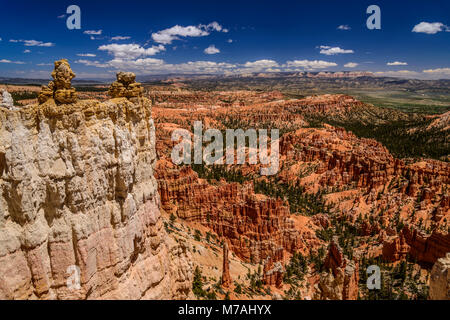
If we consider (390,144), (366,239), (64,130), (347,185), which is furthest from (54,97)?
(390,144)

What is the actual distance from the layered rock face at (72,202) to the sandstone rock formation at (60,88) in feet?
0.76

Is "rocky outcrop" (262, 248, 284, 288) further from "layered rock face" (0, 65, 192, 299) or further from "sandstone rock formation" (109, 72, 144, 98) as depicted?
"sandstone rock formation" (109, 72, 144, 98)

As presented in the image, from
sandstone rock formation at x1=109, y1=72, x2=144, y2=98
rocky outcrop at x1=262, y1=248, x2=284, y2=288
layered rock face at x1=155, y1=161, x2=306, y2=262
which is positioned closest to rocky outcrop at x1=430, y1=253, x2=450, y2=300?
sandstone rock formation at x1=109, y1=72, x2=144, y2=98

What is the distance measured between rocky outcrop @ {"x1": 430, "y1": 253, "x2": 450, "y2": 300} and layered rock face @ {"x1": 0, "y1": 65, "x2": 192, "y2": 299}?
38.6 feet

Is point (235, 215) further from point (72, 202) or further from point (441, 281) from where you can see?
point (72, 202)

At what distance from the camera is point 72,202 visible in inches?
381

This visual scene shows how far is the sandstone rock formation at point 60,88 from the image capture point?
9750mm

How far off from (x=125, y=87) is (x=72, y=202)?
5.65 metres

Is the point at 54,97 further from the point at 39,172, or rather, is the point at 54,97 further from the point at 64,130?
the point at 39,172

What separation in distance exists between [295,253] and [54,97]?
29.2 m

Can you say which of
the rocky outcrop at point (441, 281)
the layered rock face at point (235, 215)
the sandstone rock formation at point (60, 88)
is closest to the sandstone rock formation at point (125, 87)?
the sandstone rock formation at point (60, 88)

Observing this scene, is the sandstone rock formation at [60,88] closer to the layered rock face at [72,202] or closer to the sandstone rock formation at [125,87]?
the layered rock face at [72,202]

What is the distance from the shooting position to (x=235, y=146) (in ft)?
260

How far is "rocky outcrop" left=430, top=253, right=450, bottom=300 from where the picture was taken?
36.9 feet
